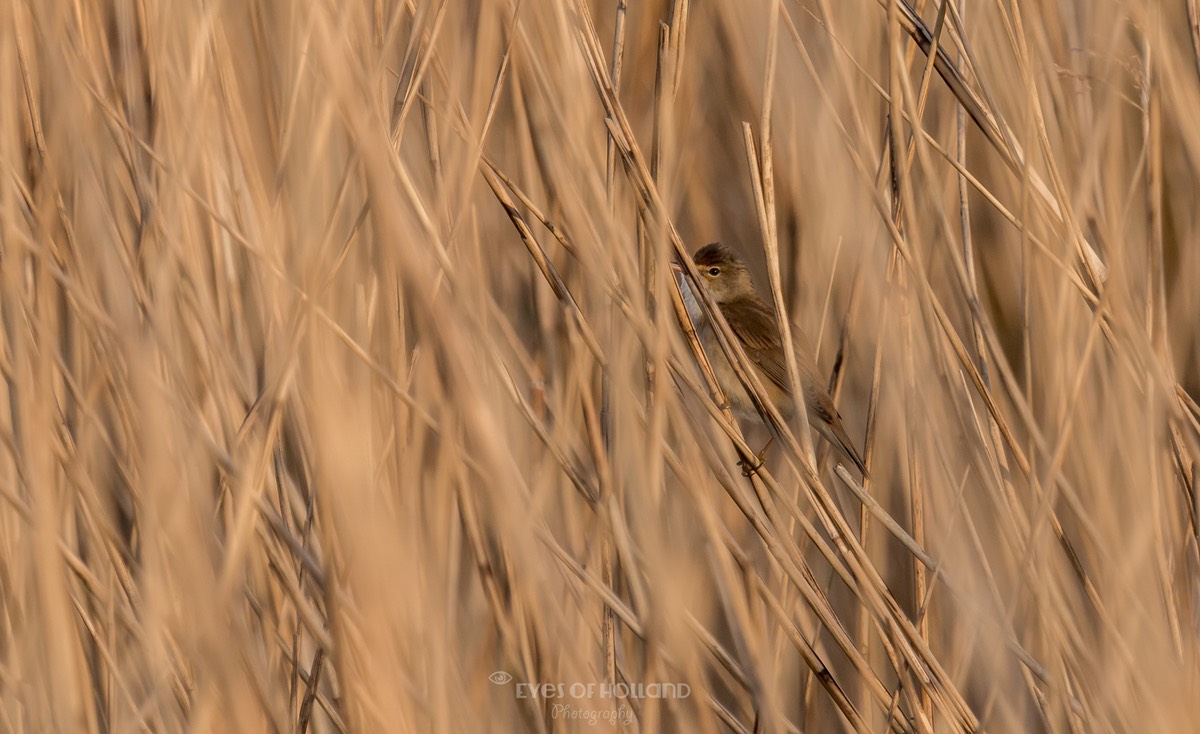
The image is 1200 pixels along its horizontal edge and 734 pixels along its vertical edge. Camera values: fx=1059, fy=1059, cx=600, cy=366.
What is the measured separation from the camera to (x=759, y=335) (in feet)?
8.43

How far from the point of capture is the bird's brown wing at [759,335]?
8.18 feet

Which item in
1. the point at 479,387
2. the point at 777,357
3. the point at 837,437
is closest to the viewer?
the point at 479,387

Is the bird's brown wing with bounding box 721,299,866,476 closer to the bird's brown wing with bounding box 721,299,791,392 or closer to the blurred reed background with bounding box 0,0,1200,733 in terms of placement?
the bird's brown wing with bounding box 721,299,791,392

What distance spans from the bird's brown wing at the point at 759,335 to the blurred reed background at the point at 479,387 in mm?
673

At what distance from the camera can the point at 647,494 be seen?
3.71 ft

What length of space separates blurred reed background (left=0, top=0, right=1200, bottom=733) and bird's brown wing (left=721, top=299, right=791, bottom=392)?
67 centimetres

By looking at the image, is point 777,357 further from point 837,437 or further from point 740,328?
point 837,437

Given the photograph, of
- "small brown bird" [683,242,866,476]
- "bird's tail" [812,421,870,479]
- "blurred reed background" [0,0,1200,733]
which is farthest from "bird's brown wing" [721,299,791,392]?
"blurred reed background" [0,0,1200,733]

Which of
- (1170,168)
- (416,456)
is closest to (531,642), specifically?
(416,456)

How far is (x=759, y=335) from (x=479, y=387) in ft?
5.60

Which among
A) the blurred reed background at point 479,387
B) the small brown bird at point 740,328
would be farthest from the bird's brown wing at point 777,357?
the blurred reed background at point 479,387

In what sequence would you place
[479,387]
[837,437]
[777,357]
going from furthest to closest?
[777,357] → [837,437] → [479,387]

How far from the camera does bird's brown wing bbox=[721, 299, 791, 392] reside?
2492 millimetres

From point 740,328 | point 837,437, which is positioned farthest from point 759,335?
point 837,437
